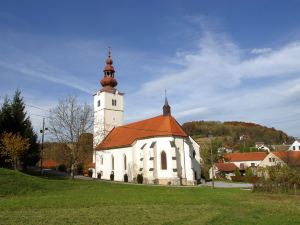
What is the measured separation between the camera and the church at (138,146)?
42.3m

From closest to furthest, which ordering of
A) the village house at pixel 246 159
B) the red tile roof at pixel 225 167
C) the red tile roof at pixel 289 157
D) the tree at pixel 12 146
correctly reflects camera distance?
1. the tree at pixel 12 146
2. the red tile roof at pixel 289 157
3. the red tile roof at pixel 225 167
4. the village house at pixel 246 159

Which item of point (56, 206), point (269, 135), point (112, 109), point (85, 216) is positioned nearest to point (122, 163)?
point (112, 109)

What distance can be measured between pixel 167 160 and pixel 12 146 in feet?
60.6

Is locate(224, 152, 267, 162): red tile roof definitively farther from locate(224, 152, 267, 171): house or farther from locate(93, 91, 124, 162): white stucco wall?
locate(93, 91, 124, 162): white stucco wall

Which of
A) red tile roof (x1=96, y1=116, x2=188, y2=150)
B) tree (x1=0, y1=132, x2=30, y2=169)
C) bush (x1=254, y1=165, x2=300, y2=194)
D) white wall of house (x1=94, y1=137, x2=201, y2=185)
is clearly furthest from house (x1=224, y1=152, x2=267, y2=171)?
tree (x1=0, y1=132, x2=30, y2=169)

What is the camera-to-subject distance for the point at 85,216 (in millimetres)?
13039

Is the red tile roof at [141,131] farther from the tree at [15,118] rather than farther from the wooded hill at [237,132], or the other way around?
the wooded hill at [237,132]

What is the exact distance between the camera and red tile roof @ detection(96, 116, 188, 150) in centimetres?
4391

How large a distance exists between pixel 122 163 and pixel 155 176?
8.51 m

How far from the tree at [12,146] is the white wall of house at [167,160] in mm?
15374

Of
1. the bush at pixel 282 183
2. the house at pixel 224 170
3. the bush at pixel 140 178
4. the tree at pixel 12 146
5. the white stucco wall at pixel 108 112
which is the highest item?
the white stucco wall at pixel 108 112

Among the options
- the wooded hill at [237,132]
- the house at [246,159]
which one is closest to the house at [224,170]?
the house at [246,159]

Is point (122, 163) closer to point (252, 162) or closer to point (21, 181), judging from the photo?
point (21, 181)

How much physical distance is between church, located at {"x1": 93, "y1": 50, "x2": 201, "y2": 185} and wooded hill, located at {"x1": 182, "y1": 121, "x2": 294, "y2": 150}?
262 feet
